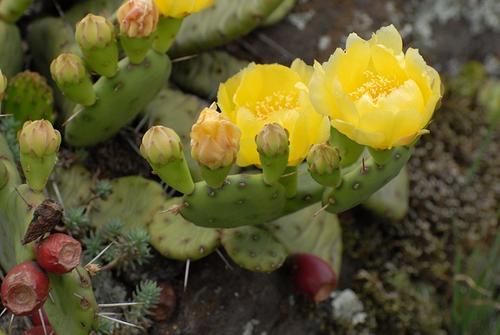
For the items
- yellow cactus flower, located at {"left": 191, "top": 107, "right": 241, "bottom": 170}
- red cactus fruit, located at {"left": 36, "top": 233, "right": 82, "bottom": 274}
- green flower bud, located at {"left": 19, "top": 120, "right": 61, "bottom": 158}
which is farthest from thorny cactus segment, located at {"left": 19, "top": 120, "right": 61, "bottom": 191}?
yellow cactus flower, located at {"left": 191, "top": 107, "right": 241, "bottom": 170}

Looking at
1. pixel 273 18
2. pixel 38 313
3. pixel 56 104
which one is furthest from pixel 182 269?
pixel 273 18

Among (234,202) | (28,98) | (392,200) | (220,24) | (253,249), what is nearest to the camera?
(234,202)

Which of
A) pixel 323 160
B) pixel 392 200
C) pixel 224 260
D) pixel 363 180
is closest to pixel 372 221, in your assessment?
pixel 392 200

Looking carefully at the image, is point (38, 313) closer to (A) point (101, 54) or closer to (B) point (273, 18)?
(A) point (101, 54)

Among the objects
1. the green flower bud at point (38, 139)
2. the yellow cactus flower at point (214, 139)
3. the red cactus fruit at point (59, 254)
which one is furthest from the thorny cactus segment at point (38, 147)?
the yellow cactus flower at point (214, 139)

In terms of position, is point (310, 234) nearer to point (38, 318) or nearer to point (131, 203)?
point (131, 203)

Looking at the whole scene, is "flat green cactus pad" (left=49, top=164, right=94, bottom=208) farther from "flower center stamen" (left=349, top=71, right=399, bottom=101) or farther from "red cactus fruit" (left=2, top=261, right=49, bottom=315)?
"flower center stamen" (left=349, top=71, right=399, bottom=101)
